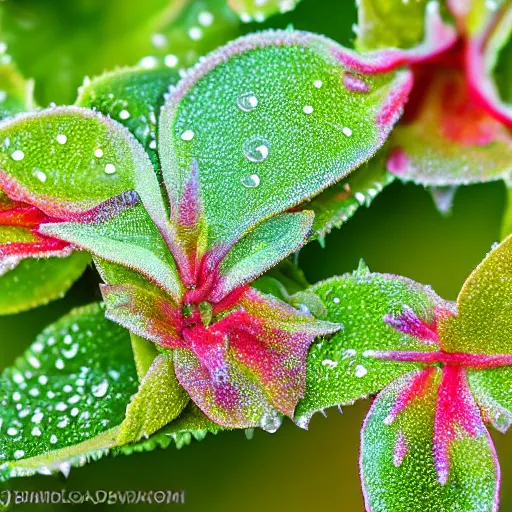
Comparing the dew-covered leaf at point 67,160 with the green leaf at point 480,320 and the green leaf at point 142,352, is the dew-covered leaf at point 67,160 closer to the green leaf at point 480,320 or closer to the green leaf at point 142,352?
the green leaf at point 142,352

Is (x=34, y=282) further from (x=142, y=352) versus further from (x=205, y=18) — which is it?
(x=205, y=18)

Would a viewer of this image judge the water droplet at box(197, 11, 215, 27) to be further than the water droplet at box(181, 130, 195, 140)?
Yes

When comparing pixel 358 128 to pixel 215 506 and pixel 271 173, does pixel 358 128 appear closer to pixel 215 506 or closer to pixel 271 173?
pixel 271 173

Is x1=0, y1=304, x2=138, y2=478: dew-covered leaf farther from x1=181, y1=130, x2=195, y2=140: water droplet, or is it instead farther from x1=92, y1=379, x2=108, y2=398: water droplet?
x1=181, y1=130, x2=195, y2=140: water droplet

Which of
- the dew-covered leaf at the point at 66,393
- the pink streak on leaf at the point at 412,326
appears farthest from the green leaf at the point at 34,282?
the pink streak on leaf at the point at 412,326

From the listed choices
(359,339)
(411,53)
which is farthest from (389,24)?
(359,339)

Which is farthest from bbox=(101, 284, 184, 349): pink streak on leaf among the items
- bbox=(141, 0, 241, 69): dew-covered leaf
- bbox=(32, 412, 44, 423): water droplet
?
bbox=(141, 0, 241, 69): dew-covered leaf
